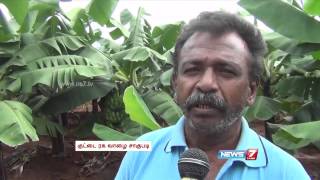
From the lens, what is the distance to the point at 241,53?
66.7 inches

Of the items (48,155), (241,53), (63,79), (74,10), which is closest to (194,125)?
(241,53)

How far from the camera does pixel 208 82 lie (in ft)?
5.20

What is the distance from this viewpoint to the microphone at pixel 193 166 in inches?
50.4

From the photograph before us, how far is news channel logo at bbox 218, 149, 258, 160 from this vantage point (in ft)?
4.78

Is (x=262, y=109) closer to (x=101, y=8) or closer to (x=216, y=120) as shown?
(x=101, y=8)

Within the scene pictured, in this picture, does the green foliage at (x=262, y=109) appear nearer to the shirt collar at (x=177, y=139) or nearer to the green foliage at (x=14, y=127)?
the green foliage at (x=14, y=127)

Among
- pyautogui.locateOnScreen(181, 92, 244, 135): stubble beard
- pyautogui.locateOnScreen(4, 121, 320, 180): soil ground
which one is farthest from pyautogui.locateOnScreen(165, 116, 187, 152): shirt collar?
pyautogui.locateOnScreen(4, 121, 320, 180): soil ground

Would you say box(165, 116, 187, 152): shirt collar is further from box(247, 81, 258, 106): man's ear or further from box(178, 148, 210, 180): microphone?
box(178, 148, 210, 180): microphone

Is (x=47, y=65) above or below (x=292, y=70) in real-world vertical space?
above

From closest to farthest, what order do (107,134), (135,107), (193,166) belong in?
(193,166), (135,107), (107,134)

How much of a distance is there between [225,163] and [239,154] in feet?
0.56

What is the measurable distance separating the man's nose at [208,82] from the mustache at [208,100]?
2cm

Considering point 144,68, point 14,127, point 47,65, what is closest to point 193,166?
point 14,127

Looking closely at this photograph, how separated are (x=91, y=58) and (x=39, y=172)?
187 centimetres
